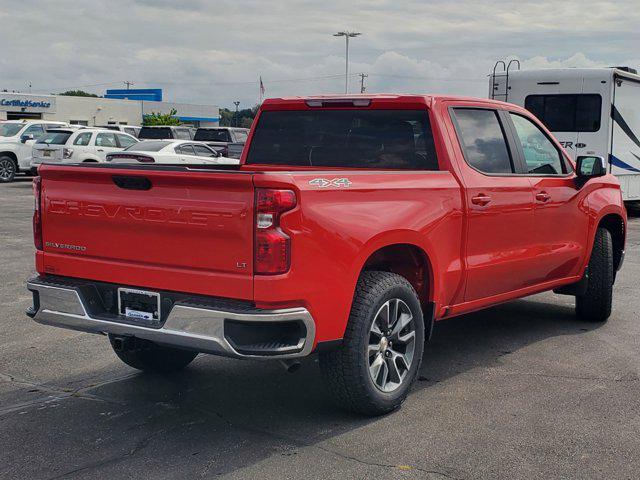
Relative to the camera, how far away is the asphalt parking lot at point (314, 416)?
429 centimetres

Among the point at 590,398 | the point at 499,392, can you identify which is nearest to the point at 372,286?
the point at 499,392

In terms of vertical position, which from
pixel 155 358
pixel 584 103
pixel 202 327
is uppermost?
pixel 584 103

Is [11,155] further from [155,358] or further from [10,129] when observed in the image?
[155,358]

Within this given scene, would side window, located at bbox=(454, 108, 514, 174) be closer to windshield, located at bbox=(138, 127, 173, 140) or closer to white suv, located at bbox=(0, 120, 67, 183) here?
white suv, located at bbox=(0, 120, 67, 183)

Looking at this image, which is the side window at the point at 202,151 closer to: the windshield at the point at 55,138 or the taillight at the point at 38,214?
the windshield at the point at 55,138

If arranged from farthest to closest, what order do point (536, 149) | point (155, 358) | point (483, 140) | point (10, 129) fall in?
point (10, 129)
point (536, 149)
point (483, 140)
point (155, 358)

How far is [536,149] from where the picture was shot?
6.91m

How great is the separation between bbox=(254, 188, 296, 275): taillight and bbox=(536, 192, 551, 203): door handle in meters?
2.82

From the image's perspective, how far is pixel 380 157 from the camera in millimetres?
5930

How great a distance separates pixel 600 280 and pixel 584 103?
1023cm

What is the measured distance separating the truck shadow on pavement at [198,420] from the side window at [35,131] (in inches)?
868

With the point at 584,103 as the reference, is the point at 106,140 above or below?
below

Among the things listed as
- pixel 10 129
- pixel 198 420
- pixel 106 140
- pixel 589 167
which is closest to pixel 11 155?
pixel 10 129

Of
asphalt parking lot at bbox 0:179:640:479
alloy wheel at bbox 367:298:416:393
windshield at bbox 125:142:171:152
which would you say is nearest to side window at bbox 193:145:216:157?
windshield at bbox 125:142:171:152
